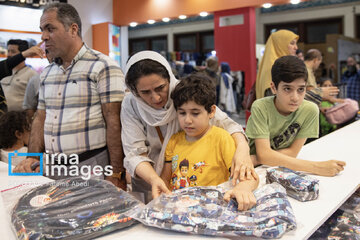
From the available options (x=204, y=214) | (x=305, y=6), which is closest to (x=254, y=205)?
(x=204, y=214)

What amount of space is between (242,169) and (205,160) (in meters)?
0.26

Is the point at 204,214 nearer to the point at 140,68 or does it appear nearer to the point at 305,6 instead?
the point at 140,68

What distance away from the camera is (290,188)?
4.54 ft

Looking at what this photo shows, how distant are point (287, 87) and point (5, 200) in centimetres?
150

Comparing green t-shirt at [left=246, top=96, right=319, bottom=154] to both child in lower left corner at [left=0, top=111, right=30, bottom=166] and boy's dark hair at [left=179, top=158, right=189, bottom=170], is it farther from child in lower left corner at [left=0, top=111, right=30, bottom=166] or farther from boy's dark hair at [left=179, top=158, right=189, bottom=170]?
child in lower left corner at [left=0, top=111, right=30, bottom=166]

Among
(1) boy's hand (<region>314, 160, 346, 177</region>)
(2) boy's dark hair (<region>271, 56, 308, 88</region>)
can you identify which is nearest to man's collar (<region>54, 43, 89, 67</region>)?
(2) boy's dark hair (<region>271, 56, 308, 88</region>)

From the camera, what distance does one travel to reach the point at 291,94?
6.06 feet

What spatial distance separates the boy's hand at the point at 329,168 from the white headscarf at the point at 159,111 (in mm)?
763

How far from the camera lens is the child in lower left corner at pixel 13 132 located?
2.52 meters

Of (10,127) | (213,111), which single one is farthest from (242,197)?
(10,127)

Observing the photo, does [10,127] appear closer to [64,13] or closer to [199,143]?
[64,13]

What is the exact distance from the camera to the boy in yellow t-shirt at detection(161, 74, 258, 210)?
1.55 meters

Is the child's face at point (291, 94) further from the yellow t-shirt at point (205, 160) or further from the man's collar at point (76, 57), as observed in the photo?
the man's collar at point (76, 57)

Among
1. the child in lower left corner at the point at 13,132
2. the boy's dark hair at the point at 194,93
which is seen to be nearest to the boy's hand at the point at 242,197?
the boy's dark hair at the point at 194,93
